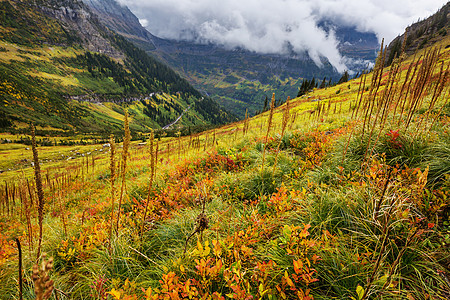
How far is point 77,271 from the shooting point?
368 cm

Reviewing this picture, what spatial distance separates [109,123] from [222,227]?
208m

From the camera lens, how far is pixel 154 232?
4180 mm

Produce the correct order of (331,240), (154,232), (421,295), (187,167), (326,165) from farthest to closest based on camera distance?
(187,167)
(326,165)
(154,232)
(331,240)
(421,295)

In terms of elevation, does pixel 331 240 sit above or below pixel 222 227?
above

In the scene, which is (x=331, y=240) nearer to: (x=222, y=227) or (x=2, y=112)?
(x=222, y=227)

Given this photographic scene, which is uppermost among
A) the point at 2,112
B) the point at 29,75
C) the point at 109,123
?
the point at 29,75

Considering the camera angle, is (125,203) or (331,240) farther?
(125,203)

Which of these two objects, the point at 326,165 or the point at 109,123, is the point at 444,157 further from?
the point at 109,123

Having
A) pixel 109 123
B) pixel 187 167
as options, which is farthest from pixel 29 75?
pixel 187 167

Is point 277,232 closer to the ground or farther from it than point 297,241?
closer to the ground

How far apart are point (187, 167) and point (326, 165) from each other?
16.6ft

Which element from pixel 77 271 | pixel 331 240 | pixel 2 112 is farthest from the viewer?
pixel 2 112

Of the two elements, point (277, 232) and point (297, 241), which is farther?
point (277, 232)

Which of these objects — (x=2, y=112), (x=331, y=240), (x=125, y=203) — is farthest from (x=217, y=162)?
(x=2, y=112)
